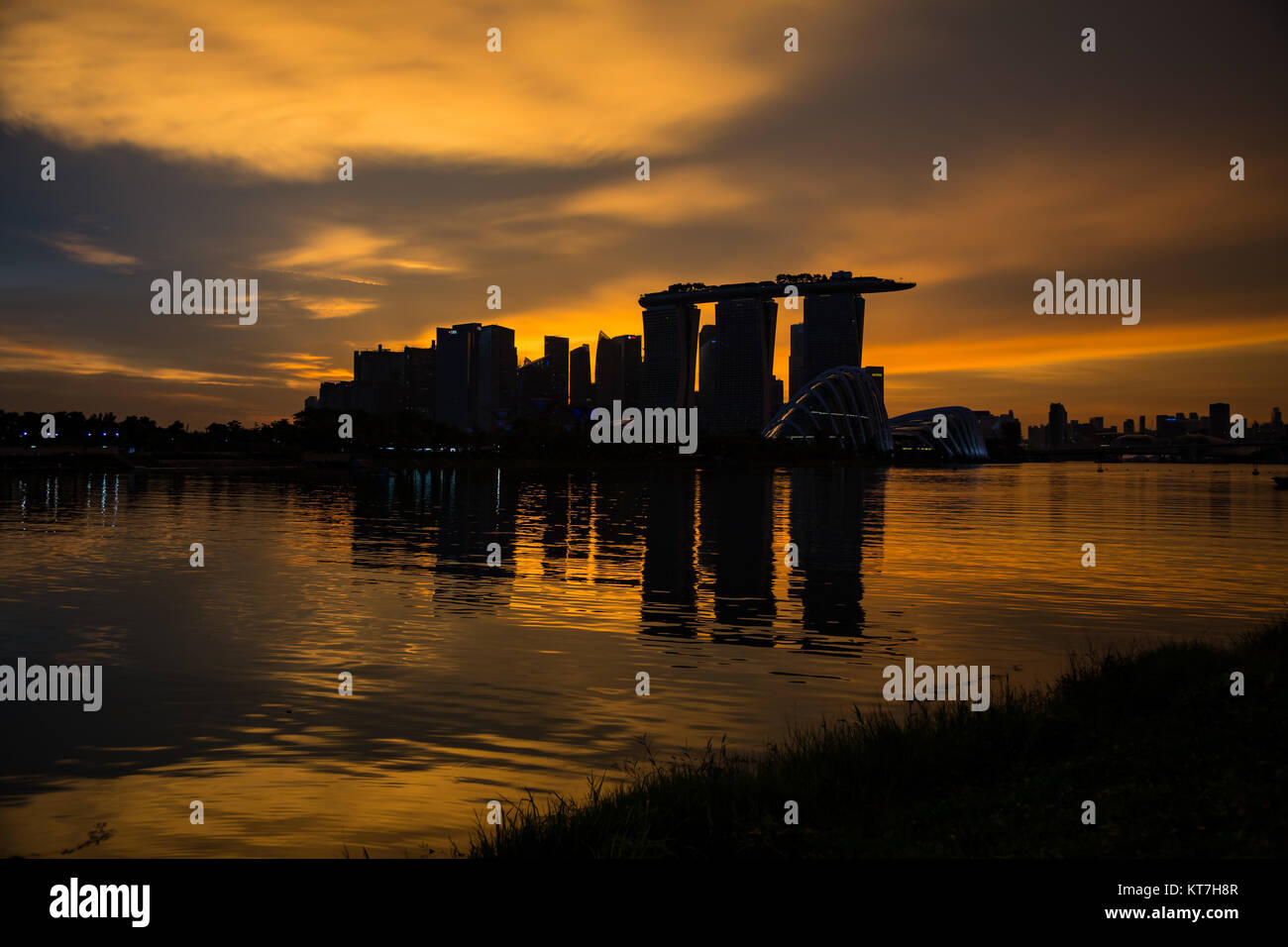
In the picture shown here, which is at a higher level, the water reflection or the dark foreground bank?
the dark foreground bank

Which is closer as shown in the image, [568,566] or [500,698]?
[500,698]

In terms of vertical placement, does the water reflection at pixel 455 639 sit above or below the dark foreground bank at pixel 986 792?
below

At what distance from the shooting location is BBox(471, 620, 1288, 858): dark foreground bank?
32.9ft

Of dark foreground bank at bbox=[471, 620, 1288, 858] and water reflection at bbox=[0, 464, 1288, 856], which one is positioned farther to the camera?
water reflection at bbox=[0, 464, 1288, 856]

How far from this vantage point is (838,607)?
104 feet

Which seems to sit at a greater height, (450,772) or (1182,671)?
(1182,671)

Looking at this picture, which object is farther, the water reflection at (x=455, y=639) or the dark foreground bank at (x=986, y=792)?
the water reflection at (x=455, y=639)

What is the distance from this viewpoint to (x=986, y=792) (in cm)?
1180

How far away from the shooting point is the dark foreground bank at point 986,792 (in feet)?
32.9
